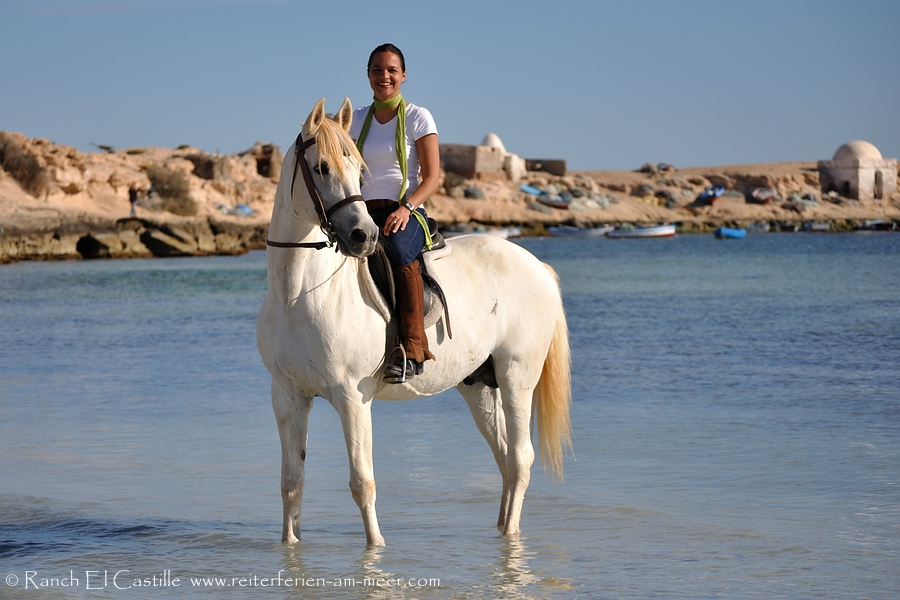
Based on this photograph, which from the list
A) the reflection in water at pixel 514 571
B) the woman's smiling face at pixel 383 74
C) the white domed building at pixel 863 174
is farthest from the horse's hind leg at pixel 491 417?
the white domed building at pixel 863 174

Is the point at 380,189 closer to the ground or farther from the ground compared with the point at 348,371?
farther from the ground

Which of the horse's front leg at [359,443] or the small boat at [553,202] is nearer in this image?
the horse's front leg at [359,443]

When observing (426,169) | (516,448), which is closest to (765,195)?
(516,448)

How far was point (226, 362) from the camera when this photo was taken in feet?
46.2

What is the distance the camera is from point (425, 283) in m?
5.68

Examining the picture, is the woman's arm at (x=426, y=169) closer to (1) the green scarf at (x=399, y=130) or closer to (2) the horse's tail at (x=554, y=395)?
(1) the green scarf at (x=399, y=130)

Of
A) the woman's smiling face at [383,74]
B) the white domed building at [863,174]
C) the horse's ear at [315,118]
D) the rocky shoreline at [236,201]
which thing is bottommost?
the horse's ear at [315,118]

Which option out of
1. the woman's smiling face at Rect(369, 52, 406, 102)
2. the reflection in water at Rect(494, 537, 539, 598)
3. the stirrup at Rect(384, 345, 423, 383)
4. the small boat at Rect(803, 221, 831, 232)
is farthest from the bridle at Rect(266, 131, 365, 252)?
the small boat at Rect(803, 221, 831, 232)

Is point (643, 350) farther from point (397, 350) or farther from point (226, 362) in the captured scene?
point (397, 350)

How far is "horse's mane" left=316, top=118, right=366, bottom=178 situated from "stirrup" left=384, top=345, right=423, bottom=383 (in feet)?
3.45

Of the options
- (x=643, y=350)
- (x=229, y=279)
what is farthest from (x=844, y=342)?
(x=229, y=279)

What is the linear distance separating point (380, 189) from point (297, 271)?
67 centimetres

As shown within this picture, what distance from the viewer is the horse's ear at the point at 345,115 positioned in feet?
16.5

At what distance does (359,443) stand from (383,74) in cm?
188
